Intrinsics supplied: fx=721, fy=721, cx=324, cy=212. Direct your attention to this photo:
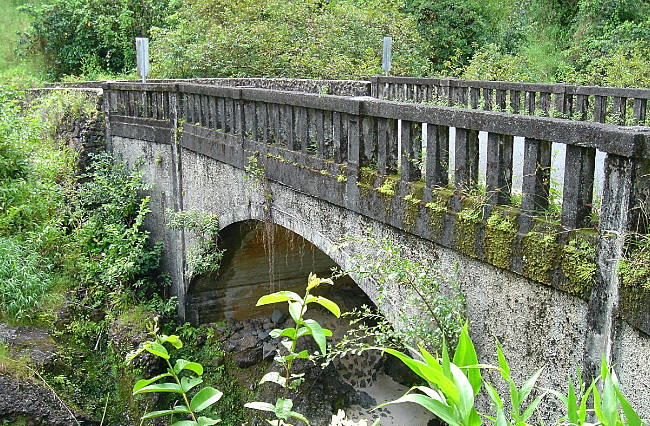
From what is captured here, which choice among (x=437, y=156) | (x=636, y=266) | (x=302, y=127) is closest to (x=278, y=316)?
(x=302, y=127)

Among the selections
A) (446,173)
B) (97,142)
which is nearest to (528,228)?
(446,173)

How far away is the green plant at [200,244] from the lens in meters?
10.1

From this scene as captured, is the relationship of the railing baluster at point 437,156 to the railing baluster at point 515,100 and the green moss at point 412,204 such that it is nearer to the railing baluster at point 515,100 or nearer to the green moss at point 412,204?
the green moss at point 412,204

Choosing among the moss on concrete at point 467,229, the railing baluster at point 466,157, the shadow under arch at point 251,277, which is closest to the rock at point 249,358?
the shadow under arch at point 251,277

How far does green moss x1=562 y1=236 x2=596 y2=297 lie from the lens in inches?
Answer: 151

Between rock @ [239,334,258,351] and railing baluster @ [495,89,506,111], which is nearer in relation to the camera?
railing baluster @ [495,89,506,111]

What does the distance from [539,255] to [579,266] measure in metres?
0.32

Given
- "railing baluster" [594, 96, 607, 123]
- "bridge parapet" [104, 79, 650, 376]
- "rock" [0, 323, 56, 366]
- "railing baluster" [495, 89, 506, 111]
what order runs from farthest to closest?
"railing baluster" [495, 89, 506, 111]
"rock" [0, 323, 56, 366]
"railing baluster" [594, 96, 607, 123]
"bridge parapet" [104, 79, 650, 376]

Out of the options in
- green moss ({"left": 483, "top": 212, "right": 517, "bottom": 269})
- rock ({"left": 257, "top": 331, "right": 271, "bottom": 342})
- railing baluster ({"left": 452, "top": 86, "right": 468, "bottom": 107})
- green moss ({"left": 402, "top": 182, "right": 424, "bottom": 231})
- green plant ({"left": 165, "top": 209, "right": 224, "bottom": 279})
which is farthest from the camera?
rock ({"left": 257, "top": 331, "right": 271, "bottom": 342})

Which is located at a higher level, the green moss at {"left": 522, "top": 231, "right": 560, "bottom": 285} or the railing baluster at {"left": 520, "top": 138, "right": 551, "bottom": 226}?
the railing baluster at {"left": 520, "top": 138, "right": 551, "bottom": 226}

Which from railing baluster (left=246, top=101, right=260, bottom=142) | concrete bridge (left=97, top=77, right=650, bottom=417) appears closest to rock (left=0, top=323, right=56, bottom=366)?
concrete bridge (left=97, top=77, right=650, bottom=417)

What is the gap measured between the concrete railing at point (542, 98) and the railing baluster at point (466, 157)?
419 centimetres

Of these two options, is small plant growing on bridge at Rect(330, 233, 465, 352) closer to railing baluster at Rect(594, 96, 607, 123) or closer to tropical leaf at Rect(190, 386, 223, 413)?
tropical leaf at Rect(190, 386, 223, 413)

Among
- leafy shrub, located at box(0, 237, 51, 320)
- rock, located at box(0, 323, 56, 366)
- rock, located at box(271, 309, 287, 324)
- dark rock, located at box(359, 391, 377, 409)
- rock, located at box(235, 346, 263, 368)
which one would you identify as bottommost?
dark rock, located at box(359, 391, 377, 409)
